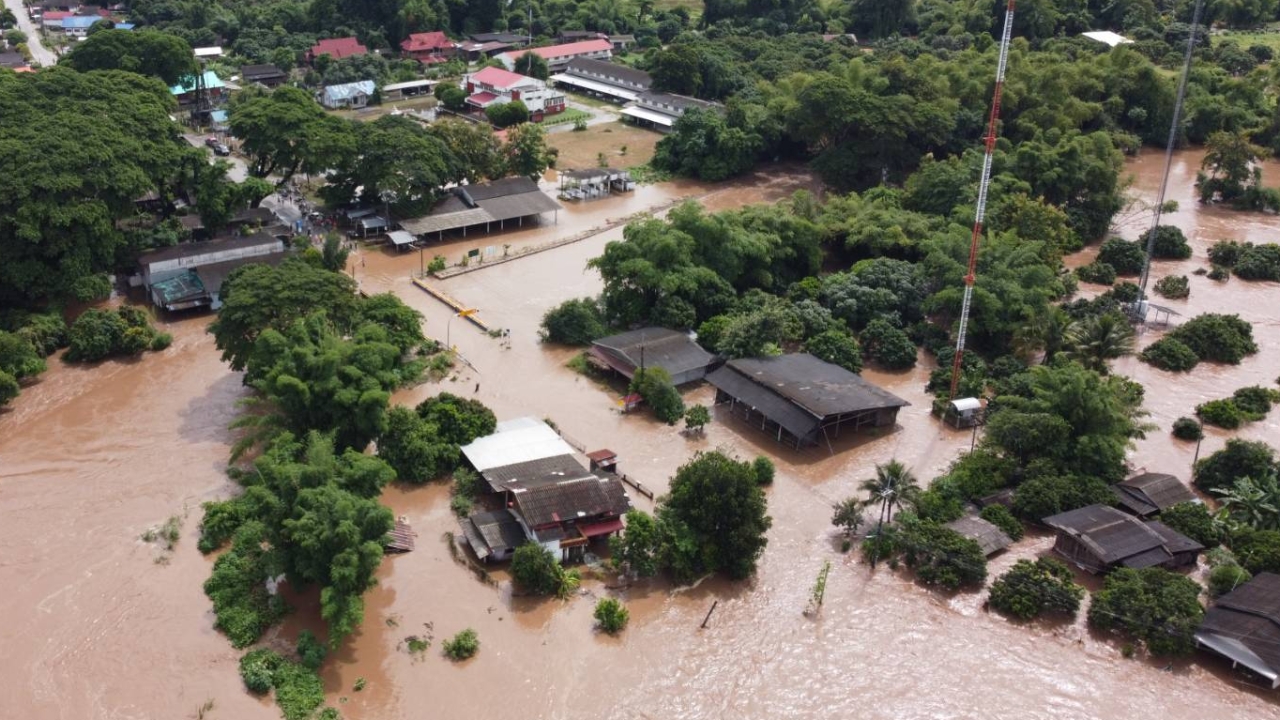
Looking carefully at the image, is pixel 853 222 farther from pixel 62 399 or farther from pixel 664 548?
pixel 62 399

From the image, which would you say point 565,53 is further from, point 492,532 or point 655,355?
point 492,532

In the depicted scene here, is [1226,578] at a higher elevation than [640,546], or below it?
below

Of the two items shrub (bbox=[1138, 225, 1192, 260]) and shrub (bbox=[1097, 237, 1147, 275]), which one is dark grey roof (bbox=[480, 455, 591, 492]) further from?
shrub (bbox=[1138, 225, 1192, 260])

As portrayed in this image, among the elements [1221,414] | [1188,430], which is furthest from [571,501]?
[1221,414]

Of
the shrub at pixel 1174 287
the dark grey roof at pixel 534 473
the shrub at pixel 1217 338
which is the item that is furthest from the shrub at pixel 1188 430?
the dark grey roof at pixel 534 473

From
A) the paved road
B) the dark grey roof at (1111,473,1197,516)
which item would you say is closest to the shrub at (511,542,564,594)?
the dark grey roof at (1111,473,1197,516)

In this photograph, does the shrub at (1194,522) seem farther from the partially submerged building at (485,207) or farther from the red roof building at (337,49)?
the red roof building at (337,49)
